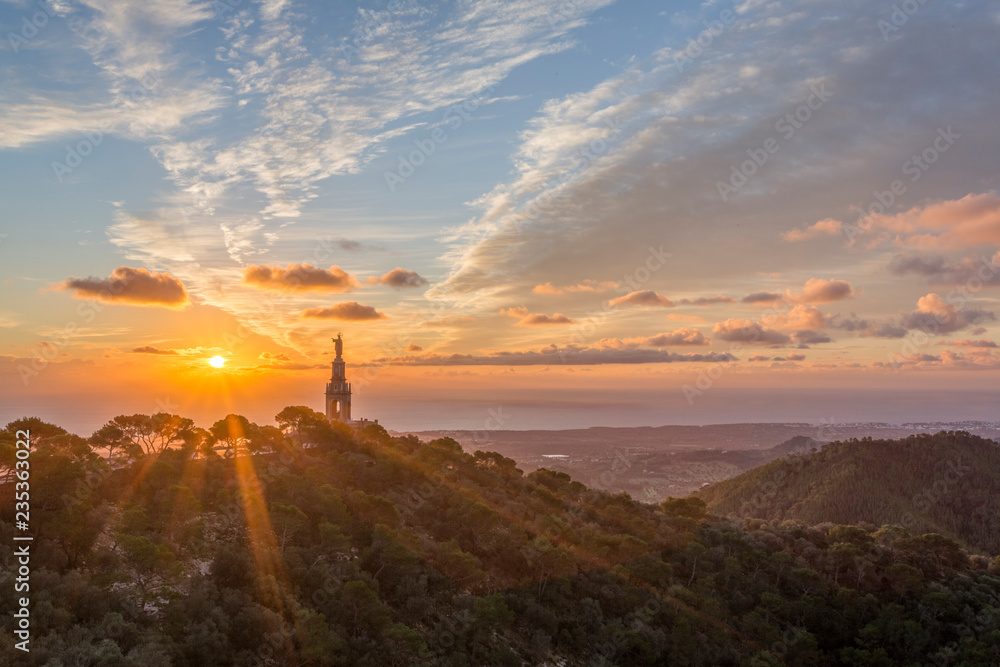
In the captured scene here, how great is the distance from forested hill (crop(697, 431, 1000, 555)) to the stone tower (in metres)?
107

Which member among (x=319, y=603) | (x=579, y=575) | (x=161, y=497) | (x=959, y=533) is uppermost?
(x=161, y=497)

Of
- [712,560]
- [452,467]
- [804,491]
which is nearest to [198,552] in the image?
[452,467]

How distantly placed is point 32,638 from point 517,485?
4434 cm

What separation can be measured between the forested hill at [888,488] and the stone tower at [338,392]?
107m

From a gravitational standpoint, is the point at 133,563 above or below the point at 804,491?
above

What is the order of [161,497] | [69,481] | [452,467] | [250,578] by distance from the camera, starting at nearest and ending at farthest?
[250,578] < [69,481] < [161,497] < [452,467]

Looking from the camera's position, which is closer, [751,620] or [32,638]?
[32,638]

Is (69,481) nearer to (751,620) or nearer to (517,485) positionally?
(517,485)

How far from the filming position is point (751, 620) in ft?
132

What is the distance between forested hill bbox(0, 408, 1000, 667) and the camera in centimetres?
2441

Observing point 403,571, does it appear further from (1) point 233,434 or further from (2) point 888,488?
(2) point 888,488

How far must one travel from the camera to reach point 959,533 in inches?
4990

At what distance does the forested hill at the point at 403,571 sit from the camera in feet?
80.1

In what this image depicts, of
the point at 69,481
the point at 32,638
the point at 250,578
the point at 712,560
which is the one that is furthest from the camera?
the point at 712,560
